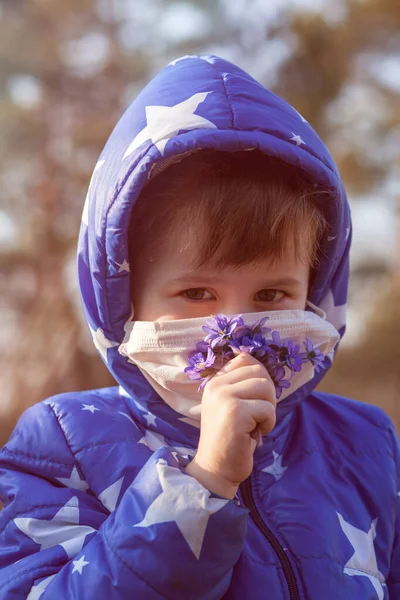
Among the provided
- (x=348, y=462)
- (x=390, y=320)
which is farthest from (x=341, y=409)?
(x=390, y=320)

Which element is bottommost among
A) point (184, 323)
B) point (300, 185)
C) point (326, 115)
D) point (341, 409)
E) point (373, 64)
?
point (341, 409)

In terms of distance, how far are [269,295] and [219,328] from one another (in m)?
0.19

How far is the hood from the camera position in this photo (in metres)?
1.48

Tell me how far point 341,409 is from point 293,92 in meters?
6.41

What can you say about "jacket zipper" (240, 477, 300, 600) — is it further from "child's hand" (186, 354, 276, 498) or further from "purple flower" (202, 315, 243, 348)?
"purple flower" (202, 315, 243, 348)

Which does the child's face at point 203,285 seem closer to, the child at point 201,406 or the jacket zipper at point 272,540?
the child at point 201,406

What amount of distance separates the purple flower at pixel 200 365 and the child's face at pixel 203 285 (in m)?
0.10

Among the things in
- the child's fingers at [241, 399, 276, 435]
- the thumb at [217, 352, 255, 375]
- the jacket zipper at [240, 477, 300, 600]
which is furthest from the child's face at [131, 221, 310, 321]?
the jacket zipper at [240, 477, 300, 600]

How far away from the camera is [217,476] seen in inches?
49.1

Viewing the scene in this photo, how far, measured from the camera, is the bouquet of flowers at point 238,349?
1.39 m

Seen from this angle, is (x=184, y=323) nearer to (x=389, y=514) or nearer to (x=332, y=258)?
(x=332, y=258)

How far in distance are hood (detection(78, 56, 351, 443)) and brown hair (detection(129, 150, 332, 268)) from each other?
5 cm

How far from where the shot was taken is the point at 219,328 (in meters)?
1.40

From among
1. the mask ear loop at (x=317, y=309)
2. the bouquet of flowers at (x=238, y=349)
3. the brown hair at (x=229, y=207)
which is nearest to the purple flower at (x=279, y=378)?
the bouquet of flowers at (x=238, y=349)
